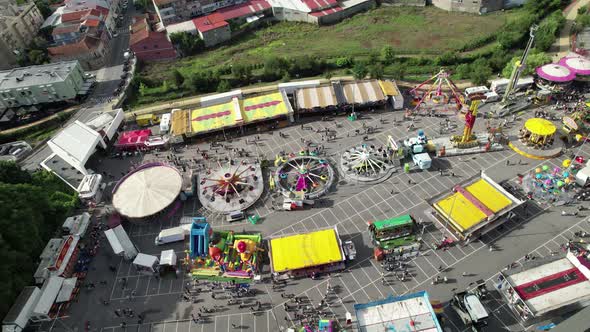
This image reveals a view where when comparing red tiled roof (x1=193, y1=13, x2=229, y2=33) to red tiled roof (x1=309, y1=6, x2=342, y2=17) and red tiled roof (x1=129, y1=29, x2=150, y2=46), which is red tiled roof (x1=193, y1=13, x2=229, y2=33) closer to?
red tiled roof (x1=129, y1=29, x2=150, y2=46)

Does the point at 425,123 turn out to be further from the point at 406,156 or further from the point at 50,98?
the point at 50,98

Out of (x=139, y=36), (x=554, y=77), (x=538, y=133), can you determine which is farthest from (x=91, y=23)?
(x=554, y=77)

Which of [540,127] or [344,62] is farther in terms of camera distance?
[344,62]

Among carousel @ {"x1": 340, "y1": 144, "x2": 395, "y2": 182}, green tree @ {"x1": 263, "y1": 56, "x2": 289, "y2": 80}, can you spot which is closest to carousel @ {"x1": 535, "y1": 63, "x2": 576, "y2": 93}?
carousel @ {"x1": 340, "y1": 144, "x2": 395, "y2": 182}

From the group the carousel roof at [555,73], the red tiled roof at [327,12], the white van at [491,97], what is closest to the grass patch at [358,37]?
the red tiled roof at [327,12]

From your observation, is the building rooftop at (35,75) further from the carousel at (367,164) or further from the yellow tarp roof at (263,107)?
the carousel at (367,164)

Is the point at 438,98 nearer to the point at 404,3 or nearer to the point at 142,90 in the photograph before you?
the point at 404,3
